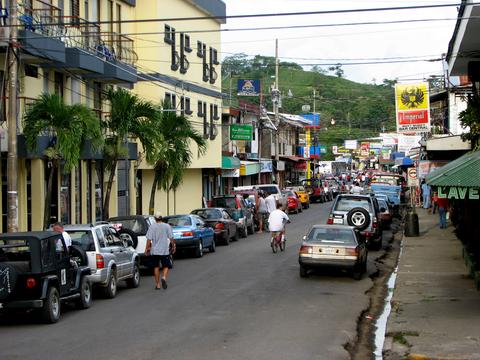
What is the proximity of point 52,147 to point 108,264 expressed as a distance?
732cm

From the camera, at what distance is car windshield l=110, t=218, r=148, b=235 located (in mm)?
22394

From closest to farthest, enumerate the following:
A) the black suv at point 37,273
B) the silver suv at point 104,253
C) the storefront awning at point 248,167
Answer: the black suv at point 37,273 < the silver suv at point 104,253 < the storefront awning at point 248,167

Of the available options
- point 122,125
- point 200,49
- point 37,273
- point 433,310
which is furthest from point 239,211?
point 37,273

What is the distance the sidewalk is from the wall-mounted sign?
23.6m

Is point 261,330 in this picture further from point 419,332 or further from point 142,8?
point 142,8

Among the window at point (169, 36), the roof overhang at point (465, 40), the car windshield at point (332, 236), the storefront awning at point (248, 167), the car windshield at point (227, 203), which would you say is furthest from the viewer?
the storefront awning at point (248, 167)

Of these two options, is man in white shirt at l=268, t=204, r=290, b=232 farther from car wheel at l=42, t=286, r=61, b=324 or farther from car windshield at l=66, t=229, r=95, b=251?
car wheel at l=42, t=286, r=61, b=324

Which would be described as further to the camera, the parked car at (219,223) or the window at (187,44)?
the window at (187,44)

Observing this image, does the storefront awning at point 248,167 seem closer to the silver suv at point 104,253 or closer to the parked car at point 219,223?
the parked car at point 219,223

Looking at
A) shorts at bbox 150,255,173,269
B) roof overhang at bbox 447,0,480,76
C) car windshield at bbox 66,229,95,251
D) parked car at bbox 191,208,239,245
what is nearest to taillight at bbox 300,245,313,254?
shorts at bbox 150,255,173,269

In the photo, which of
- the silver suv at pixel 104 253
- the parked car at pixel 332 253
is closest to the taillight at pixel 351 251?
the parked car at pixel 332 253

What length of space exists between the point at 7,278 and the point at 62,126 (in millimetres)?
9422

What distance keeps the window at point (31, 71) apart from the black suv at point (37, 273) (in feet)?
40.3

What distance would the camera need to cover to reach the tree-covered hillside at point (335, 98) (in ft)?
412
